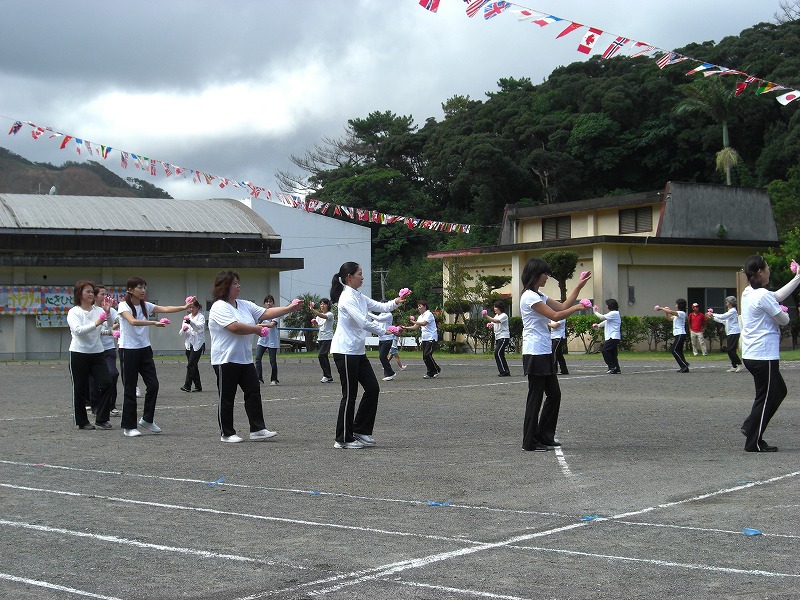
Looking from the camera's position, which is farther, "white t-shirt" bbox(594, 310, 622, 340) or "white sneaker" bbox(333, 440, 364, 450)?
"white t-shirt" bbox(594, 310, 622, 340)

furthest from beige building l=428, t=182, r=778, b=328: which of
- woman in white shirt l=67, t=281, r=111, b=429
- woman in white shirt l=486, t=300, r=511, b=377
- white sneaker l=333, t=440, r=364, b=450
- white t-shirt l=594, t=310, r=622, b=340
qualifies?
→ white sneaker l=333, t=440, r=364, b=450

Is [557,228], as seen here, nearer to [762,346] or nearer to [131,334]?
[131,334]

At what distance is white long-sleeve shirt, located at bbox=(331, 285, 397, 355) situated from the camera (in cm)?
1063

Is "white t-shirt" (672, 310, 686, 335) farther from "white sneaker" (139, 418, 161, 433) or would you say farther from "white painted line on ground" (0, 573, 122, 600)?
"white painted line on ground" (0, 573, 122, 600)

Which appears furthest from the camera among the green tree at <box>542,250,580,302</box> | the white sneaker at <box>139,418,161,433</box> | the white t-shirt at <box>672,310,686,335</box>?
the green tree at <box>542,250,580,302</box>

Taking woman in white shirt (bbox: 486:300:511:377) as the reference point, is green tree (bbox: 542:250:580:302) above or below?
→ above

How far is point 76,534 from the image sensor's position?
6.27 m

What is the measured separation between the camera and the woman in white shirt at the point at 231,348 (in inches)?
431

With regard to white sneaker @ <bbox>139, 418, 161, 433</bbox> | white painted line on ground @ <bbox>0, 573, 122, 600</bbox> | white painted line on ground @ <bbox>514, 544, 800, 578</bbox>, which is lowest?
white painted line on ground @ <bbox>0, 573, 122, 600</bbox>

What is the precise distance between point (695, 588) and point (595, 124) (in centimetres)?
5874

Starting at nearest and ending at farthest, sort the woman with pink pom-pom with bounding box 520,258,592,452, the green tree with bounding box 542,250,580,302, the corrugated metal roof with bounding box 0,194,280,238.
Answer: the woman with pink pom-pom with bounding box 520,258,592,452, the green tree with bounding box 542,250,580,302, the corrugated metal roof with bounding box 0,194,280,238

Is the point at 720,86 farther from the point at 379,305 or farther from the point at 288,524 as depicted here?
the point at 288,524

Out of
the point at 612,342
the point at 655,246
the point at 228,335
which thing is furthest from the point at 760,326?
the point at 655,246

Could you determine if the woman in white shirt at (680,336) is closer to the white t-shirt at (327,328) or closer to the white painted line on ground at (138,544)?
the white t-shirt at (327,328)
